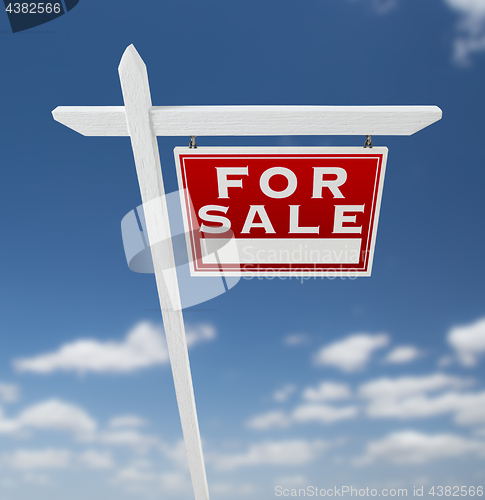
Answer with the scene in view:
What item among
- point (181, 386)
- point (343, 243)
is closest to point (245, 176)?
point (343, 243)

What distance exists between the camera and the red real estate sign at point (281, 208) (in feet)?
6.07

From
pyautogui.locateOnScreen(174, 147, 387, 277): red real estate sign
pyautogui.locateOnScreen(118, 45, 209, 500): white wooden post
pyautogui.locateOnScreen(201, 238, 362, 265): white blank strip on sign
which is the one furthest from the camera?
pyautogui.locateOnScreen(201, 238, 362, 265): white blank strip on sign

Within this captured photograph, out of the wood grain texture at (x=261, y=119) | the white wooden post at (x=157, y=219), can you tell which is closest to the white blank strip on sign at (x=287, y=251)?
the white wooden post at (x=157, y=219)

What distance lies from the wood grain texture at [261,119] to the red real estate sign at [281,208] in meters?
0.08

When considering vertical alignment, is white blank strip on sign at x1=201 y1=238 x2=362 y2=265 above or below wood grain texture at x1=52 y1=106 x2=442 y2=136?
below

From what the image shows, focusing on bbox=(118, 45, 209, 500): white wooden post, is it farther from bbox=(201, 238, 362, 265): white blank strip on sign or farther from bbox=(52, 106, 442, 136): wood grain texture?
bbox=(201, 238, 362, 265): white blank strip on sign

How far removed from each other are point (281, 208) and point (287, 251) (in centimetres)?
22

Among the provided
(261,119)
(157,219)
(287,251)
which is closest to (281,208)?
(287,251)

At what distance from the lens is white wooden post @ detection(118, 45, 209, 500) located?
5.55ft

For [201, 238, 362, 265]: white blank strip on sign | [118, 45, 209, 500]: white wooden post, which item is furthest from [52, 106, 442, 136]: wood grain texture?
[201, 238, 362, 265]: white blank strip on sign

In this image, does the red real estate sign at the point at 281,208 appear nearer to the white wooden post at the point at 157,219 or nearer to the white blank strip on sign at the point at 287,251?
the white blank strip on sign at the point at 287,251

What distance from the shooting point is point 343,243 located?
6.59 feet

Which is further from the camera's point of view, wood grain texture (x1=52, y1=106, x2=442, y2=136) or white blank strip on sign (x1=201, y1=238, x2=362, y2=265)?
white blank strip on sign (x1=201, y1=238, x2=362, y2=265)

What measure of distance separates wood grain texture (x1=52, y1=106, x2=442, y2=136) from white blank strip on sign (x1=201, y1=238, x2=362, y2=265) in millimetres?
511
